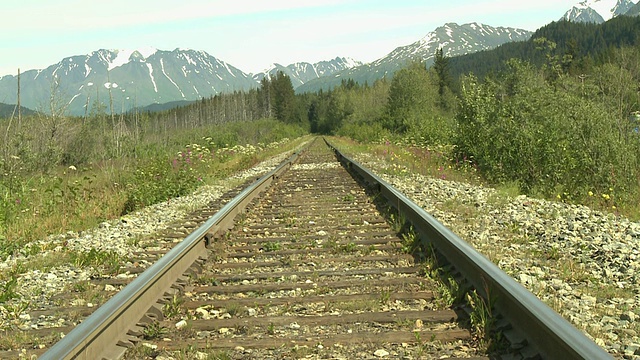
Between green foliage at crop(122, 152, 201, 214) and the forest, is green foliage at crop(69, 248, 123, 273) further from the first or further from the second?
green foliage at crop(122, 152, 201, 214)

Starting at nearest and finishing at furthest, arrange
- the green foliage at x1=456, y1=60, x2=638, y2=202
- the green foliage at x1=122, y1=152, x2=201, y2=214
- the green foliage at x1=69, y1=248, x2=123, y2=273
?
1. the green foliage at x1=69, y1=248, x2=123, y2=273
2. the green foliage at x1=456, y1=60, x2=638, y2=202
3. the green foliage at x1=122, y1=152, x2=201, y2=214

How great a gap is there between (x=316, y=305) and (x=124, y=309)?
1280mm

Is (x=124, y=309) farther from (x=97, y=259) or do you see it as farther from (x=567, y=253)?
(x=567, y=253)

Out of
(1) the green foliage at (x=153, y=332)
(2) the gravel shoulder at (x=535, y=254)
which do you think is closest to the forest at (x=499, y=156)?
(2) the gravel shoulder at (x=535, y=254)

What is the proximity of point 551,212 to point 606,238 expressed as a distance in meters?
1.66

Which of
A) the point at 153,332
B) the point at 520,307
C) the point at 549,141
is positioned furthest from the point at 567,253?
the point at 549,141

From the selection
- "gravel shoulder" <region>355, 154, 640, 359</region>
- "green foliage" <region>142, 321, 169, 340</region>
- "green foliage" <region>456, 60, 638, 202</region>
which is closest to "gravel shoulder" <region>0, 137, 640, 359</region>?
"gravel shoulder" <region>355, 154, 640, 359</region>

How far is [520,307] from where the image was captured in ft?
9.59

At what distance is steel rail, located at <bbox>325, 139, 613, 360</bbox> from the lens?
92.1 inches

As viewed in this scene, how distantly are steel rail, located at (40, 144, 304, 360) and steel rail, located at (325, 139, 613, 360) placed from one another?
2183 mm

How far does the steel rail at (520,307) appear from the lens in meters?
2.34

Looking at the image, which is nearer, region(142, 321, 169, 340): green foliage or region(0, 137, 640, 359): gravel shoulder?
region(142, 321, 169, 340): green foliage

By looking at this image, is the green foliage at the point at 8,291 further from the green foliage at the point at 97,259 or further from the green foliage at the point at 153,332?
the green foliage at the point at 153,332

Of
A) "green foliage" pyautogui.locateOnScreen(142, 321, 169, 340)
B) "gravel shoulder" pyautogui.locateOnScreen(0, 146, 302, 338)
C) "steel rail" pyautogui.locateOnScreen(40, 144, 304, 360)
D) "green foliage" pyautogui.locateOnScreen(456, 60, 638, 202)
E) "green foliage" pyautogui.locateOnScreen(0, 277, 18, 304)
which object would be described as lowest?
"gravel shoulder" pyautogui.locateOnScreen(0, 146, 302, 338)
